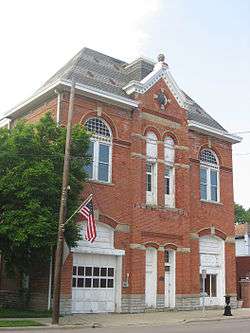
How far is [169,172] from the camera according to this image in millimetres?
29062

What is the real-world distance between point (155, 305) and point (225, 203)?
28.5 feet

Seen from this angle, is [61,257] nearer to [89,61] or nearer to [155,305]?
[155,305]

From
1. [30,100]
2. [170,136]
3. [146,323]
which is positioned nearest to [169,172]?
[170,136]

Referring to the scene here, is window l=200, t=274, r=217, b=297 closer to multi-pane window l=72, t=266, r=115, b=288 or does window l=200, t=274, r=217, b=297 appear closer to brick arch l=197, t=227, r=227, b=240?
brick arch l=197, t=227, r=227, b=240

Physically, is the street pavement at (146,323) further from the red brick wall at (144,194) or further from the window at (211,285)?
the window at (211,285)

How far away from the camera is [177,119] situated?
1169 inches

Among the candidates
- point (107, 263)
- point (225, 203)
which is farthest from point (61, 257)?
point (225, 203)

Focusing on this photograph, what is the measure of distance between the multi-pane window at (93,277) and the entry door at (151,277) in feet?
6.97

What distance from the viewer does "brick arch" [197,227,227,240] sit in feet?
98.3

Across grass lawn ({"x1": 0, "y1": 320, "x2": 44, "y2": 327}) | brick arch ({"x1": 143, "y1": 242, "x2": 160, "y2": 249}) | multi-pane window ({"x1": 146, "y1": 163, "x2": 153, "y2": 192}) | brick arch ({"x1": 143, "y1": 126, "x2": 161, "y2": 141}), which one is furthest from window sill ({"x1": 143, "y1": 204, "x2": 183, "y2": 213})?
grass lawn ({"x1": 0, "y1": 320, "x2": 44, "y2": 327})

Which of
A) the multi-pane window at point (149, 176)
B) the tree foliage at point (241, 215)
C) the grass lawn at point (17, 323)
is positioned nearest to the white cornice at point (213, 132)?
the multi-pane window at point (149, 176)

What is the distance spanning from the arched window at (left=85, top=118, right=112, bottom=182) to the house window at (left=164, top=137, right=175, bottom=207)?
3983mm

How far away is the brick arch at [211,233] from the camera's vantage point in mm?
29969

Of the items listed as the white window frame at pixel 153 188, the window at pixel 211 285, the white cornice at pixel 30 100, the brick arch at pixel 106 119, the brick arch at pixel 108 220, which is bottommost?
the window at pixel 211 285
